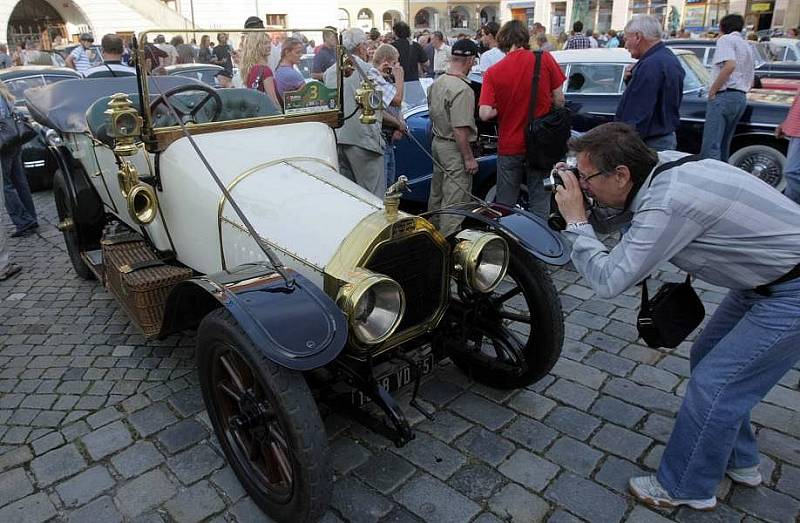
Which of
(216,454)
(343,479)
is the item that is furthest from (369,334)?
(216,454)

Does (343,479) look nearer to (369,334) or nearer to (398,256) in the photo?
(369,334)

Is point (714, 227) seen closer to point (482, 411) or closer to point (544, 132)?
point (482, 411)

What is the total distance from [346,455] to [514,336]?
1045 millimetres

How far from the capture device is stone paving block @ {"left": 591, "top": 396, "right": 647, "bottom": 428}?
302 cm

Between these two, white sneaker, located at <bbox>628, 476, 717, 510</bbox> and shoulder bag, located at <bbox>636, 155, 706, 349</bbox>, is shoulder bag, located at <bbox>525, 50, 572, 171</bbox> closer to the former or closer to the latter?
shoulder bag, located at <bbox>636, 155, 706, 349</bbox>

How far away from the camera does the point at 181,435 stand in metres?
2.98

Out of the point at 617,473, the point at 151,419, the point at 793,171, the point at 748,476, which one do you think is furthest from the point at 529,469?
the point at 793,171

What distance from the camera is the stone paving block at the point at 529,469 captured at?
2.61 meters

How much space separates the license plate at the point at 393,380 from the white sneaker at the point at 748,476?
4.61ft

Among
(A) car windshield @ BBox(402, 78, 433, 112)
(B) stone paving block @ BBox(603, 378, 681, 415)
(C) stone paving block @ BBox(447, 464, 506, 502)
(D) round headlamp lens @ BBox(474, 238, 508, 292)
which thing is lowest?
(C) stone paving block @ BBox(447, 464, 506, 502)

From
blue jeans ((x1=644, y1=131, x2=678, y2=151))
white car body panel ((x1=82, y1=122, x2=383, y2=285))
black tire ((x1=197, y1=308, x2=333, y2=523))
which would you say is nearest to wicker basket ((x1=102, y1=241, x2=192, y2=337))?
white car body panel ((x1=82, y1=122, x2=383, y2=285))

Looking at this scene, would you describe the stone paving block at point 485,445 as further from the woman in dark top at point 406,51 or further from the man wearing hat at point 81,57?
the man wearing hat at point 81,57

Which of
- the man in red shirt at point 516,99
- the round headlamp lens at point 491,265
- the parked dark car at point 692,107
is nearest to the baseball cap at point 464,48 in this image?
the man in red shirt at point 516,99

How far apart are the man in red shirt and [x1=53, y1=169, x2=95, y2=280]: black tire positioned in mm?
3258
